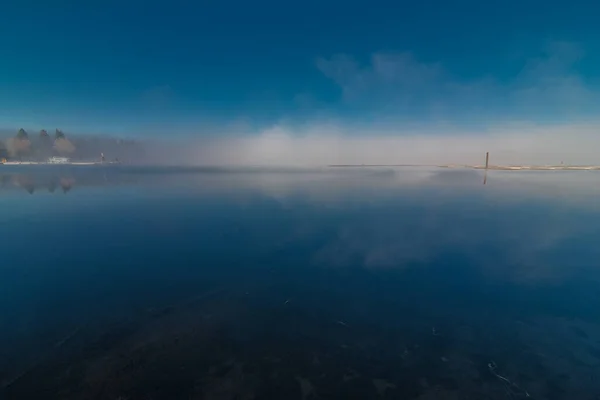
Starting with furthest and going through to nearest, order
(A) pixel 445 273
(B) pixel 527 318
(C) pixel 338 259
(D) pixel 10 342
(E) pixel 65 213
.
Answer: (E) pixel 65 213
(C) pixel 338 259
(A) pixel 445 273
(B) pixel 527 318
(D) pixel 10 342

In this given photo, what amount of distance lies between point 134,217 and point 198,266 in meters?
15.2

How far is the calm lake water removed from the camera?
23.4 ft

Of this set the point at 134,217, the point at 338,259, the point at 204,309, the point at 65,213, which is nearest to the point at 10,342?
the point at 204,309

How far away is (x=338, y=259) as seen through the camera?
1581 cm

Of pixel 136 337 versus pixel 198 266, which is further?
pixel 198 266

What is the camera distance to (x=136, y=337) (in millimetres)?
8672

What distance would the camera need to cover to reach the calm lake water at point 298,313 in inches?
281

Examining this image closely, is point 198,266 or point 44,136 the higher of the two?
point 44,136

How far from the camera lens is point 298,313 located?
10.3m

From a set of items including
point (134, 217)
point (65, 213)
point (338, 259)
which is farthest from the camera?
point (65, 213)

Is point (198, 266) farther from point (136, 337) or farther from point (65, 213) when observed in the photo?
point (65, 213)

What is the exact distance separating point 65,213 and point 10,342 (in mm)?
24203

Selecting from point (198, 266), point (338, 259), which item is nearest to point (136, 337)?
point (198, 266)

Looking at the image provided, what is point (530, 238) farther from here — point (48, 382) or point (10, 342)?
point (10, 342)
